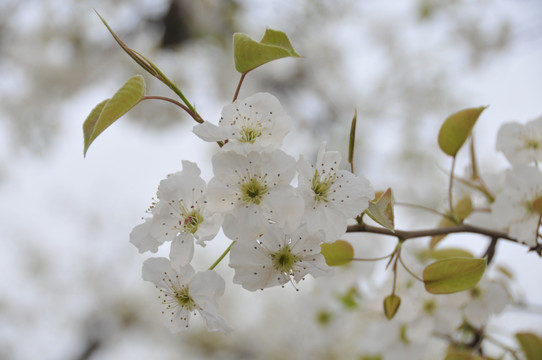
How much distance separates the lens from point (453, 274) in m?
0.46

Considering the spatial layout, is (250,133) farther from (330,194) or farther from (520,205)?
(520,205)

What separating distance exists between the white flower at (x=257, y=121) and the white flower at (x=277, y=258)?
76mm

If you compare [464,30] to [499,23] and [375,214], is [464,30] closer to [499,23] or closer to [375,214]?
[499,23]

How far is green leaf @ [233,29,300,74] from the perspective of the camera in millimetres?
384

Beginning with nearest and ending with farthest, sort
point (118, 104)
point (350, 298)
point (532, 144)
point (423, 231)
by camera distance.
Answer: point (118, 104)
point (423, 231)
point (532, 144)
point (350, 298)

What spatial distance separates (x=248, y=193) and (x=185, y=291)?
0.40ft

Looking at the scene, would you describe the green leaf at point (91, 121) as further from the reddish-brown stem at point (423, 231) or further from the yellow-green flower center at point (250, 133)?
the reddish-brown stem at point (423, 231)

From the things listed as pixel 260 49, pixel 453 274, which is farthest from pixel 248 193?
pixel 453 274

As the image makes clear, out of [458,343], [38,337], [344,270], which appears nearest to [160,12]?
[344,270]

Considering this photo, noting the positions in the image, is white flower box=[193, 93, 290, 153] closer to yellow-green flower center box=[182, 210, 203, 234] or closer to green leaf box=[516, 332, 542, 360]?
yellow-green flower center box=[182, 210, 203, 234]

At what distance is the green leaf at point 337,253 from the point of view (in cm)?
50

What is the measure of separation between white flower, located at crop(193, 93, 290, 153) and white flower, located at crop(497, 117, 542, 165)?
38 centimetres

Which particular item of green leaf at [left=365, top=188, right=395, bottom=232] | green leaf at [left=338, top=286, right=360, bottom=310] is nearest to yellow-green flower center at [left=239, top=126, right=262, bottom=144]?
green leaf at [left=365, top=188, right=395, bottom=232]

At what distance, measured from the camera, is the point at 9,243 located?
161 inches
